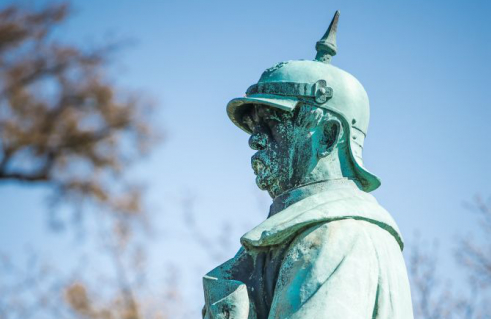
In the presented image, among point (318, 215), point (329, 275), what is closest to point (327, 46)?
point (318, 215)

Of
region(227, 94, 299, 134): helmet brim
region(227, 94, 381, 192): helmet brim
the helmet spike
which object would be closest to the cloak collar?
region(227, 94, 381, 192): helmet brim

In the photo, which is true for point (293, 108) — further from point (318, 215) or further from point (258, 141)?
point (318, 215)

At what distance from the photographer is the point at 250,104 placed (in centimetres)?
438

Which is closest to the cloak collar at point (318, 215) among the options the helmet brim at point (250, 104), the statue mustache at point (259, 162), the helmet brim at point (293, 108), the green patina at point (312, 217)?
the green patina at point (312, 217)

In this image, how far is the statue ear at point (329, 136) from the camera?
4.14m

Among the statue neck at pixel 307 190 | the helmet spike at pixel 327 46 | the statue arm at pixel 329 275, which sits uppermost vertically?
the helmet spike at pixel 327 46

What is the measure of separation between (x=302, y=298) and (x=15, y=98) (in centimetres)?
1789

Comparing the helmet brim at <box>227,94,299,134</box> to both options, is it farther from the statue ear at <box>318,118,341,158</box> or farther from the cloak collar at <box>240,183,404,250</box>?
the cloak collar at <box>240,183,404,250</box>

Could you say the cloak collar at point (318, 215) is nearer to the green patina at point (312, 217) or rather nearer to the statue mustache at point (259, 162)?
the green patina at point (312, 217)

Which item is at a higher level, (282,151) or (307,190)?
(282,151)

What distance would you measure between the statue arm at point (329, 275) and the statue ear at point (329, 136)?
0.40 metres

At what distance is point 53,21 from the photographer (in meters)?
20.5

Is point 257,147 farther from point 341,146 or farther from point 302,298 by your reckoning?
point 302,298

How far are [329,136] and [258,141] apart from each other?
0.31 meters
